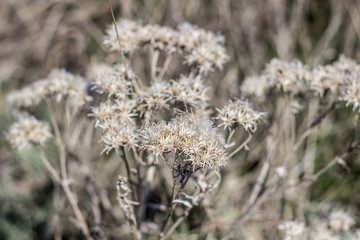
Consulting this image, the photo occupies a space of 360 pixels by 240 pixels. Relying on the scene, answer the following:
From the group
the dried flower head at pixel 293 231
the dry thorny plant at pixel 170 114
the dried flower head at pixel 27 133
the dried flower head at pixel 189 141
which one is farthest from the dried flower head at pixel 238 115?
the dried flower head at pixel 27 133

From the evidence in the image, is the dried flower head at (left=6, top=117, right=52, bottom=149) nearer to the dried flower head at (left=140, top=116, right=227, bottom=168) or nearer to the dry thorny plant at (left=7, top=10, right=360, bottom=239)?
the dry thorny plant at (left=7, top=10, right=360, bottom=239)

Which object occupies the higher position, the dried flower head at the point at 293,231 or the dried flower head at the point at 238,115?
the dried flower head at the point at 238,115

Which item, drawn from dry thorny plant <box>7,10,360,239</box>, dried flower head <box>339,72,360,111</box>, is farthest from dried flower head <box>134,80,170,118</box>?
dried flower head <box>339,72,360,111</box>

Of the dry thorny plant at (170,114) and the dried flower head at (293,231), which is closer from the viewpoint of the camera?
the dry thorny plant at (170,114)

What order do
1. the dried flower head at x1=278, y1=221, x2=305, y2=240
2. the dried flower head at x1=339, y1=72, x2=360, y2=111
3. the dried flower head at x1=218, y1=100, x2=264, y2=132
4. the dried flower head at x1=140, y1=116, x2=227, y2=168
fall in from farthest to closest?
the dried flower head at x1=278, y1=221, x2=305, y2=240 < the dried flower head at x1=339, y1=72, x2=360, y2=111 < the dried flower head at x1=218, y1=100, x2=264, y2=132 < the dried flower head at x1=140, y1=116, x2=227, y2=168

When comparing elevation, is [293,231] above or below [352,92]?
below

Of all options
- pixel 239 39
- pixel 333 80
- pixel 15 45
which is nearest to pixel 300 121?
pixel 239 39

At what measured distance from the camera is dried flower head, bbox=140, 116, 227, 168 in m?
1.33

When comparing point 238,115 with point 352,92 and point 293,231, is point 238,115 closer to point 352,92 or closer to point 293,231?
point 352,92

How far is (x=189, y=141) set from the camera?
135 centimetres

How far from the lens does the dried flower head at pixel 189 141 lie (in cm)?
133

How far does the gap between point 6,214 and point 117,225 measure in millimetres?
929

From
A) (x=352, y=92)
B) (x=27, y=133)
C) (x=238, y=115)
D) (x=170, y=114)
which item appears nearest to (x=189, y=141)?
(x=238, y=115)

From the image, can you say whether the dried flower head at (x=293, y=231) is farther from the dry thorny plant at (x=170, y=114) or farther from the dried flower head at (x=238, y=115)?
the dried flower head at (x=238, y=115)
